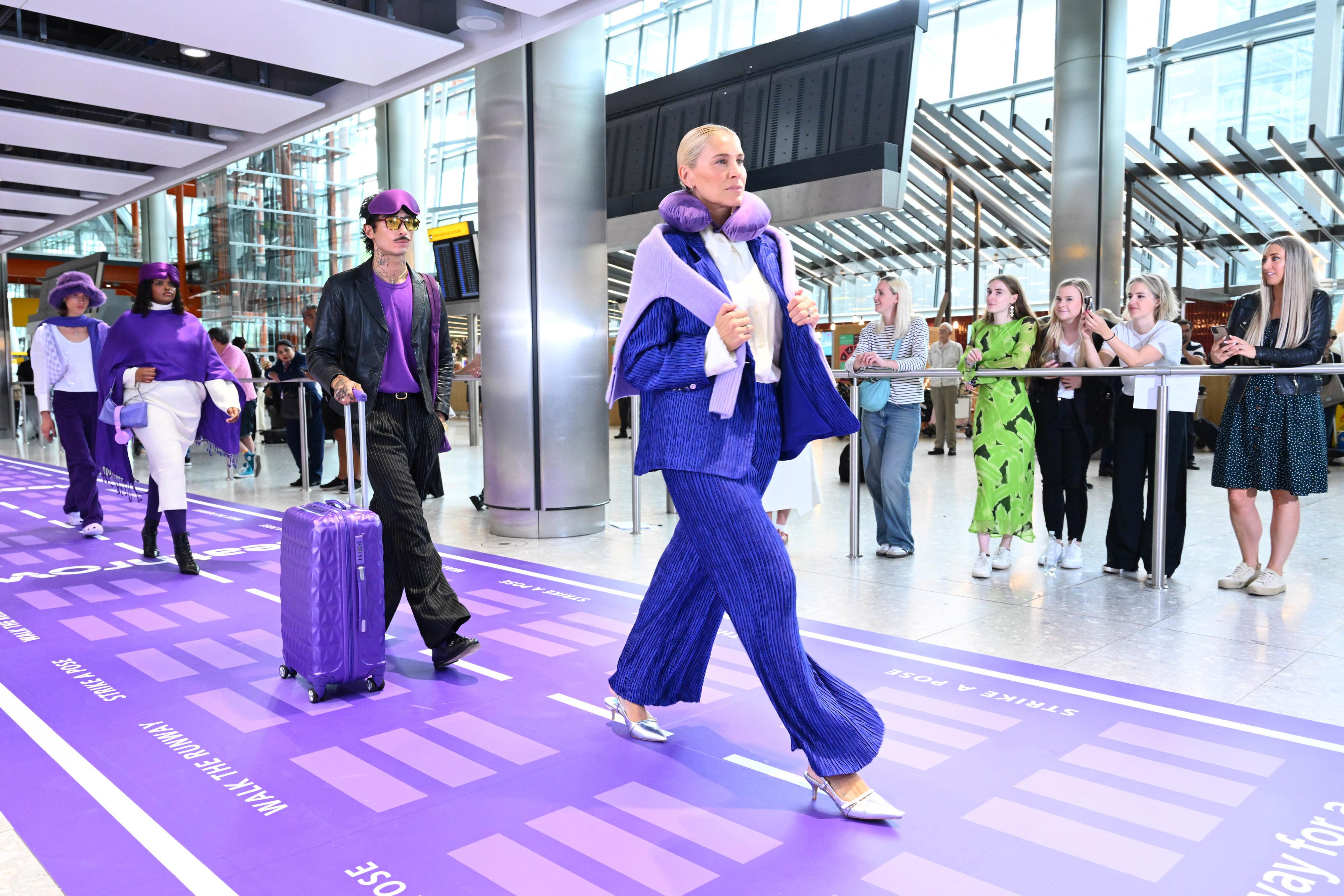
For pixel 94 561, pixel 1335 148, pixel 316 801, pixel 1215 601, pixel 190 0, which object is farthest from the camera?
pixel 1335 148

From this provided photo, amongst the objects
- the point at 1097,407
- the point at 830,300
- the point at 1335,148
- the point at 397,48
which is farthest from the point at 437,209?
the point at 1097,407

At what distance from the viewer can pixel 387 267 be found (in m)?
3.82

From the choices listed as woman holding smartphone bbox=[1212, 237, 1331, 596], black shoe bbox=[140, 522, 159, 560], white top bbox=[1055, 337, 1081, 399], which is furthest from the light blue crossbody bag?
black shoe bbox=[140, 522, 159, 560]

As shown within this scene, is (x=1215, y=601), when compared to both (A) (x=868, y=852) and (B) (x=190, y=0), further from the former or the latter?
(B) (x=190, y=0)

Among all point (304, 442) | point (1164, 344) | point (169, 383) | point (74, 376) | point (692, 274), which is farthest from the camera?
point (304, 442)

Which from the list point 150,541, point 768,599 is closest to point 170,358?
point 150,541

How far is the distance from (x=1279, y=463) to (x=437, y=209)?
26733 mm

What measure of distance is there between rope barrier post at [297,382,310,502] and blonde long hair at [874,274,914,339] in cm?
547

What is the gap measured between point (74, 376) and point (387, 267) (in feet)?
15.9

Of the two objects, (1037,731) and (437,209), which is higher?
(437,209)

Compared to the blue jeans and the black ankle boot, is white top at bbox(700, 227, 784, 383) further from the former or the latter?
the black ankle boot

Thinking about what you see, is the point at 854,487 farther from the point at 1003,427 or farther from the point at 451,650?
the point at 451,650

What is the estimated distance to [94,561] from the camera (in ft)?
20.2

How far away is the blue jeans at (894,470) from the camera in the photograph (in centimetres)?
596
